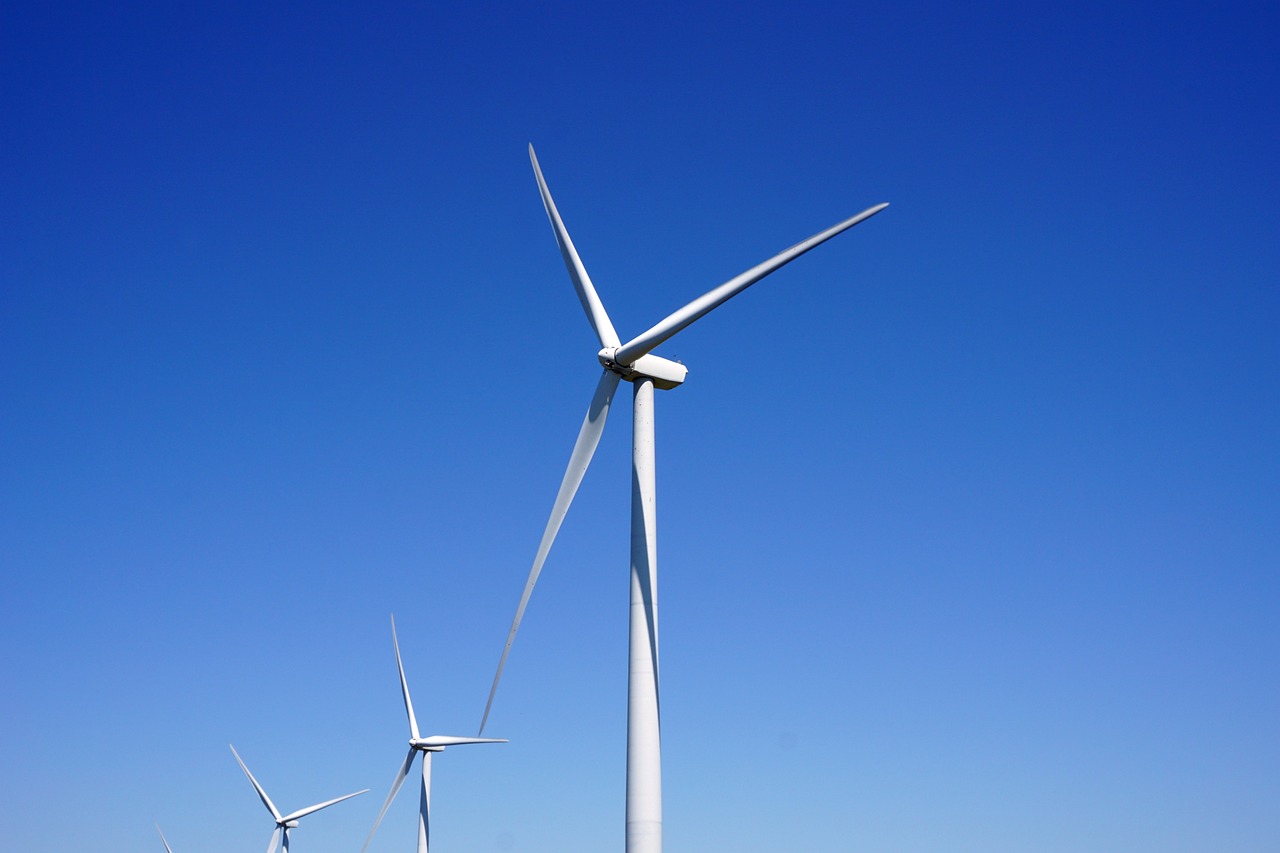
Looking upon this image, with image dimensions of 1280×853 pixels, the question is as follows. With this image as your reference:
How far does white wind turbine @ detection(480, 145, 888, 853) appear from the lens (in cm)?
2845

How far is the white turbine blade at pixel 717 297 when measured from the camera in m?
32.7

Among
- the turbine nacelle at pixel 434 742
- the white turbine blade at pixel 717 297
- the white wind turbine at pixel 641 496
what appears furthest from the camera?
the turbine nacelle at pixel 434 742

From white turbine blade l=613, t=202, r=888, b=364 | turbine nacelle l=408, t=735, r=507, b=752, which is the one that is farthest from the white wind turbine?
turbine nacelle l=408, t=735, r=507, b=752

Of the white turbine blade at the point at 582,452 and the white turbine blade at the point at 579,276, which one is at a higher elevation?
the white turbine blade at the point at 579,276

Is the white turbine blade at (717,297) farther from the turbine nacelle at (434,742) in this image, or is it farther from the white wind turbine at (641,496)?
the turbine nacelle at (434,742)

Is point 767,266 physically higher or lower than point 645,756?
higher

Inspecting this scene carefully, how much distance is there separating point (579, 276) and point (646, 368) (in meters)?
5.37

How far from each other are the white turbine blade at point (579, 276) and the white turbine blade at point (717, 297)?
1.69m

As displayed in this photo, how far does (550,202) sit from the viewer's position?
38.0 meters

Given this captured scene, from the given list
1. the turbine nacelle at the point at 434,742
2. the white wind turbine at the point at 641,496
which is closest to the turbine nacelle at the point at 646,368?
the white wind turbine at the point at 641,496

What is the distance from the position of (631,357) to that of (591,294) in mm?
4419

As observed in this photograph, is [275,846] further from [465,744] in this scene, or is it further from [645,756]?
[645,756]

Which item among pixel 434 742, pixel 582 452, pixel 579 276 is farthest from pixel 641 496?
pixel 434 742

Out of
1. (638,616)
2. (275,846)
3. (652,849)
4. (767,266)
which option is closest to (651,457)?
(638,616)
